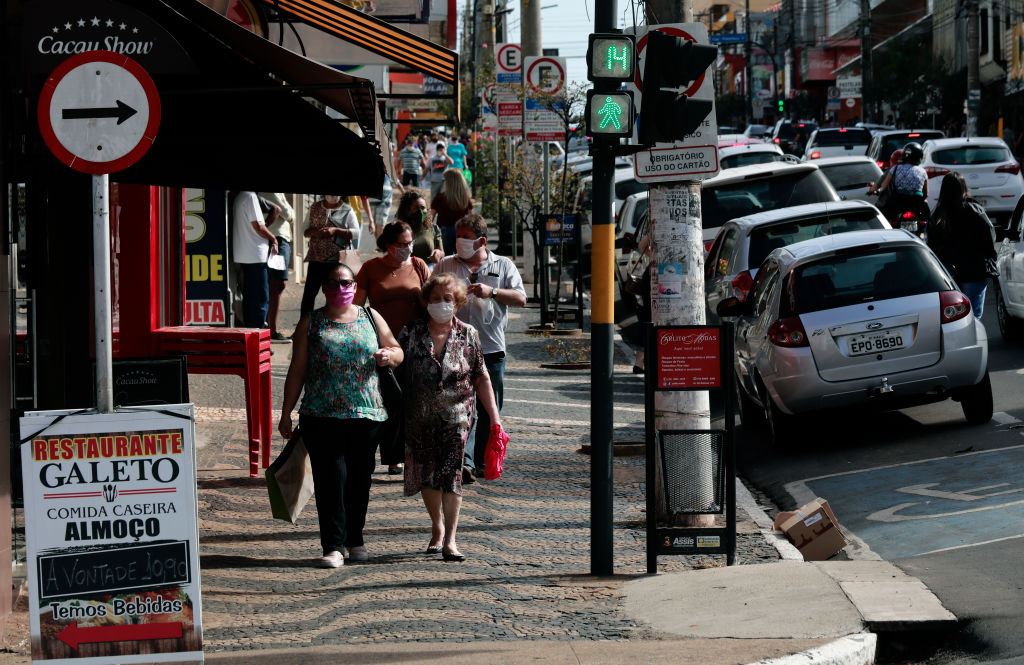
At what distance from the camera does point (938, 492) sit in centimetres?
995

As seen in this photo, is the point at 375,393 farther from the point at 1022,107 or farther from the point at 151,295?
the point at 1022,107

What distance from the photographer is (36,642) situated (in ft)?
20.2

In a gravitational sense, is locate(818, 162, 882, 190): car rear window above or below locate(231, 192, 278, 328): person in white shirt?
above

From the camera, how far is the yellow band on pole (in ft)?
27.5

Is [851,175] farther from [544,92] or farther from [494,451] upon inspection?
[494,451]

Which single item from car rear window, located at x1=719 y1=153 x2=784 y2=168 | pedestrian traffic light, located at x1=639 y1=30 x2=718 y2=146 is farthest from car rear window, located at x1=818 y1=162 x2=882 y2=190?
pedestrian traffic light, located at x1=639 y1=30 x2=718 y2=146

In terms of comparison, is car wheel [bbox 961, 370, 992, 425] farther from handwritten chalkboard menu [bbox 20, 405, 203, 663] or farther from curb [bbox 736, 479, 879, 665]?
handwritten chalkboard menu [bbox 20, 405, 203, 663]

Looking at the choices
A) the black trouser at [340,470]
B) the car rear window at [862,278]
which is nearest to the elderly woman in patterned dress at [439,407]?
the black trouser at [340,470]

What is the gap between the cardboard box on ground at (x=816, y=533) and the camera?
A: 8.83 meters

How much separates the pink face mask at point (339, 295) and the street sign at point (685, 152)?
1870 millimetres

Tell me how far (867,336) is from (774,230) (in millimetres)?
3963

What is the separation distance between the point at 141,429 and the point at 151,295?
195 inches

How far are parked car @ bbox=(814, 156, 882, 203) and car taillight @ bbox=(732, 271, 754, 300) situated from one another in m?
9.90

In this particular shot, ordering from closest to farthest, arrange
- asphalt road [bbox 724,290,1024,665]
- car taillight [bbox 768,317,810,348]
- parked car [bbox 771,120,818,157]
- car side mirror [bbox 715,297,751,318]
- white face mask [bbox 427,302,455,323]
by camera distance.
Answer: asphalt road [bbox 724,290,1024,665]
white face mask [bbox 427,302,455,323]
car taillight [bbox 768,317,810,348]
car side mirror [bbox 715,297,751,318]
parked car [bbox 771,120,818,157]
